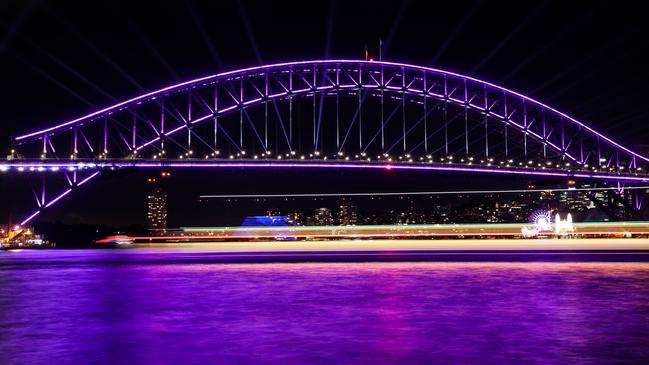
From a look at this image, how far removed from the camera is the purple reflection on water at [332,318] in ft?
18.6

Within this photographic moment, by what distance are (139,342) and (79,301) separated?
3556mm

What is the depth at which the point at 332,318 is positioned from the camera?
750cm

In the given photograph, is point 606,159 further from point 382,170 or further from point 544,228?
point 544,228

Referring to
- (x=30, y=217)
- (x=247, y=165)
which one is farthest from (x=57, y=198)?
(x=247, y=165)

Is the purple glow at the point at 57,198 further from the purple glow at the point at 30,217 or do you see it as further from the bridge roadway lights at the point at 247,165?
the bridge roadway lights at the point at 247,165

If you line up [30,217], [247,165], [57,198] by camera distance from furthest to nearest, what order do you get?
[247,165] < [57,198] < [30,217]

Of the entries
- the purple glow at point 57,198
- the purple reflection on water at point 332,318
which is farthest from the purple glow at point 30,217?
the purple reflection on water at point 332,318

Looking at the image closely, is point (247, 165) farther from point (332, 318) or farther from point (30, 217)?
point (332, 318)

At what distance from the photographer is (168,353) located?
5742 mm

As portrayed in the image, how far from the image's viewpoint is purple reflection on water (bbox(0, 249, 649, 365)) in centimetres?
567

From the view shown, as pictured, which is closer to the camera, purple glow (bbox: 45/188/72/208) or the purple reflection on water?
the purple reflection on water

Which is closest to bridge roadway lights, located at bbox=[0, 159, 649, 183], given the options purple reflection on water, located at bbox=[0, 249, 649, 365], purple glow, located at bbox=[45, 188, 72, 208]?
purple glow, located at bbox=[45, 188, 72, 208]

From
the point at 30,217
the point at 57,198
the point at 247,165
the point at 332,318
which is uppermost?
the point at 247,165

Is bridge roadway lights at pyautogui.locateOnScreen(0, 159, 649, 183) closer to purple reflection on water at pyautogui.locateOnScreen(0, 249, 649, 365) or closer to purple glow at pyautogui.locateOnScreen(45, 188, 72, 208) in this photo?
purple glow at pyautogui.locateOnScreen(45, 188, 72, 208)
